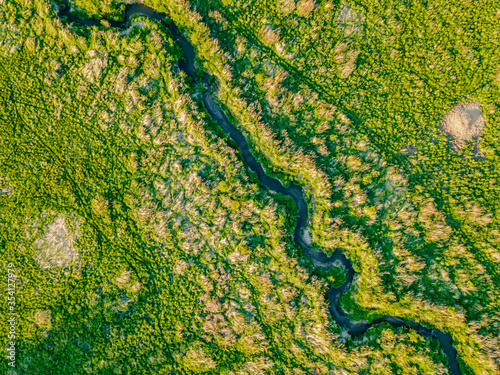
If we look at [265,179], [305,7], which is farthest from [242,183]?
[305,7]

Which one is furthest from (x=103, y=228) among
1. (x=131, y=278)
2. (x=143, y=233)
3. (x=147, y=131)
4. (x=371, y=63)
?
(x=371, y=63)

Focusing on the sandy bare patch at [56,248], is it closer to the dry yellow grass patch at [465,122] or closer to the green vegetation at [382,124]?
the green vegetation at [382,124]

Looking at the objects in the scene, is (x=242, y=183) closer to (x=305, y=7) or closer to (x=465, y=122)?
(x=305, y=7)

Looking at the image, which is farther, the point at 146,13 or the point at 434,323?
the point at 146,13

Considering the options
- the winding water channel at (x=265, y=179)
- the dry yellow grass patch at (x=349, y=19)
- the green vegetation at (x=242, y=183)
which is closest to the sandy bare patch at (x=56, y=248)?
the green vegetation at (x=242, y=183)

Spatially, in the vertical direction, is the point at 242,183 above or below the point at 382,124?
below

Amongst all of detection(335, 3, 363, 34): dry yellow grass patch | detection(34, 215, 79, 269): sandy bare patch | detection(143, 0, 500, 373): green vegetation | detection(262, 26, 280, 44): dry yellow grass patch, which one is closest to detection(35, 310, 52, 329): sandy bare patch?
detection(34, 215, 79, 269): sandy bare patch

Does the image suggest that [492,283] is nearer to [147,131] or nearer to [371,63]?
[371,63]
